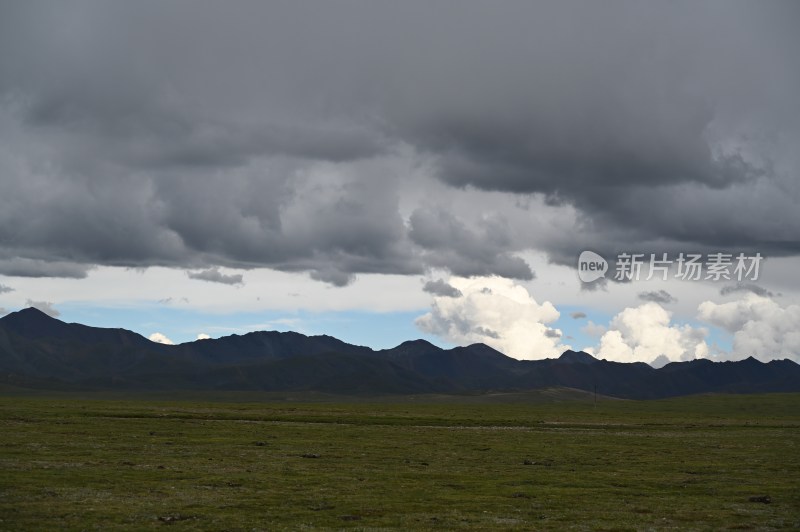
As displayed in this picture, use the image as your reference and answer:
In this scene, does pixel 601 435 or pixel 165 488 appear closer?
pixel 165 488

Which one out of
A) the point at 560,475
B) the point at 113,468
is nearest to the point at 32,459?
the point at 113,468

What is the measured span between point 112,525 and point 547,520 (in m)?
19.3

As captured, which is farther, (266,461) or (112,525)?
(266,461)

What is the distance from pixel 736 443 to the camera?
3671 inches

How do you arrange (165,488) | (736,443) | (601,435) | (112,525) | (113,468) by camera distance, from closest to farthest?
1. (112,525)
2. (165,488)
3. (113,468)
4. (736,443)
5. (601,435)

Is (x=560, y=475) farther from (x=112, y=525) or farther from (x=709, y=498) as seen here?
(x=112, y=525)

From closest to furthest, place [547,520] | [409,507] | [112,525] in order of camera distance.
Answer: [112,525], [547,520], [409,507]

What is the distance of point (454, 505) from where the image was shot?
41.5 m

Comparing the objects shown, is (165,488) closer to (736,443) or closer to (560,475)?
(560,475)

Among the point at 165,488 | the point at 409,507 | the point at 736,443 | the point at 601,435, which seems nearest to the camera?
the point at 409,507

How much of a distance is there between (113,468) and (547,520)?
30.6 m

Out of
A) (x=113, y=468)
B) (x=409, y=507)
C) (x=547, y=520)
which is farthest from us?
(x=113, y=468)

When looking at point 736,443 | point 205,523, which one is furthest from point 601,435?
point 205,523

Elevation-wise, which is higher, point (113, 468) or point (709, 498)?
point (709, 498)
